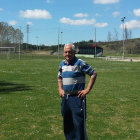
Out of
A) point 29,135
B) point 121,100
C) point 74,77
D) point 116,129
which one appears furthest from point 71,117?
point 121,100

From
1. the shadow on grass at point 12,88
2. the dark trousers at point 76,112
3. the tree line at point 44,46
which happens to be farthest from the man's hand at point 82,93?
the tree line at point 44,46

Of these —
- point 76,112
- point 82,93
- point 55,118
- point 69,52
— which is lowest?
point 55,118

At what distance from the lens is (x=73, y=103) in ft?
14.9

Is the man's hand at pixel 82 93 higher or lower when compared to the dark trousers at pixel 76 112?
higher

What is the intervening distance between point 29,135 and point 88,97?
5.42 metres

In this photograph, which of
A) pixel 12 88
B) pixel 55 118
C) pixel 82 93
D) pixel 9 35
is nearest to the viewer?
pixel 82 93

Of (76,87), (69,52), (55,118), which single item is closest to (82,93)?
(76,87)

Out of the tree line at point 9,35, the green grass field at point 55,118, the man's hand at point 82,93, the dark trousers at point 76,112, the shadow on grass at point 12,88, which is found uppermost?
the tree line at point 9,35

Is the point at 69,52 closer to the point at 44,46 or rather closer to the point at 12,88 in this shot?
the point at 12,88

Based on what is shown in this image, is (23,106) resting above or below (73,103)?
below

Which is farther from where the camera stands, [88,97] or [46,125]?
[88,97]

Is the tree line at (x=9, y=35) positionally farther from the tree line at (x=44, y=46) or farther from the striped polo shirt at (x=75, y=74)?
the striped polo shirt at (x=75, y=74)

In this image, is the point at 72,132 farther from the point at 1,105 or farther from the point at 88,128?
the point at 1,105

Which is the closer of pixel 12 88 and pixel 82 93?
pixel 82 93
